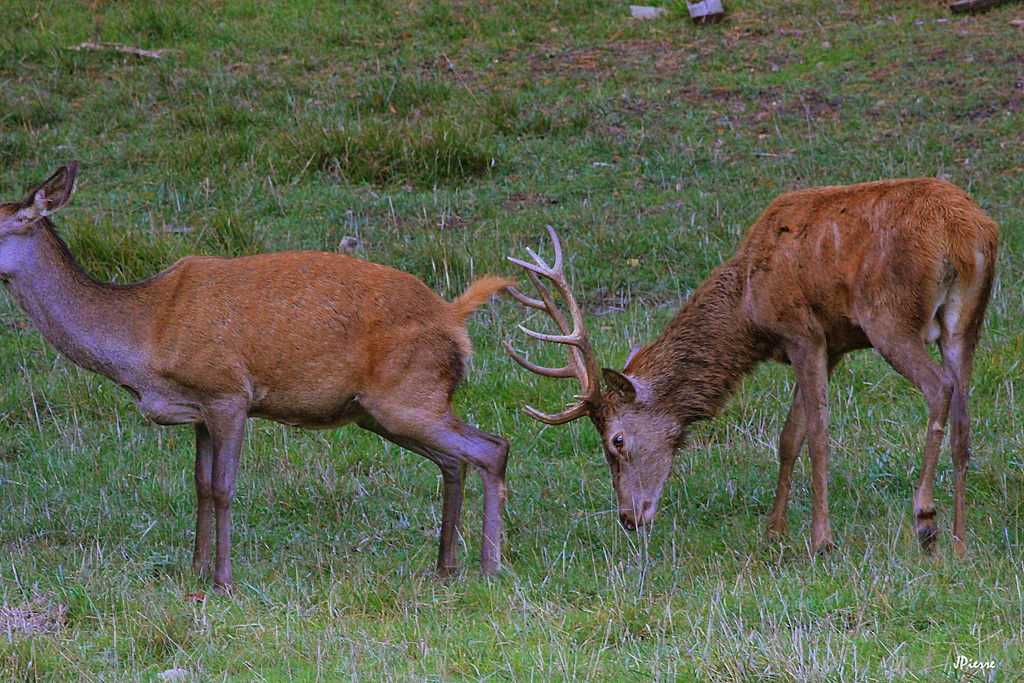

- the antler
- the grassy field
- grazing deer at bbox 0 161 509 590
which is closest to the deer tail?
the antler

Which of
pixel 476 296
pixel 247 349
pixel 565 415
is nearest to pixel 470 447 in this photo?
pixel 565 415

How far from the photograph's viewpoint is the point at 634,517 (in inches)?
228

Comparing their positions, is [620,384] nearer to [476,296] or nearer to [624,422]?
[624,422]

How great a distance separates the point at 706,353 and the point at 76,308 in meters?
2.89

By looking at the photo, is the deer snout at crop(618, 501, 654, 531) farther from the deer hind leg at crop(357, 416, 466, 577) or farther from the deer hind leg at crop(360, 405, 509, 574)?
the deer hind leg at crop(357, 416, 466, 577)

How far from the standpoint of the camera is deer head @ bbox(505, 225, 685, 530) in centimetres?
587

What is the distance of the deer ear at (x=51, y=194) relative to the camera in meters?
5.27

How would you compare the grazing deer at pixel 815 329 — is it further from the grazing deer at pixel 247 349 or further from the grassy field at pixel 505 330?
the grazing deer at pixel 247 349

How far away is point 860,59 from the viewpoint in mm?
12039

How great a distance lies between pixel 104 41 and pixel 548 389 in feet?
27.5

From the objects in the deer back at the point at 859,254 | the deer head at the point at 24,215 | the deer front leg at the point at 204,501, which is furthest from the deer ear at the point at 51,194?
the deer back at the point at 859,254

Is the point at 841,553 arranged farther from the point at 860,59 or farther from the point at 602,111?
the point at 860,59

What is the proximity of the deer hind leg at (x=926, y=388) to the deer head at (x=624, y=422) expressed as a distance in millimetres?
1228

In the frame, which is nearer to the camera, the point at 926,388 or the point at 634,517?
the point at 926,388
